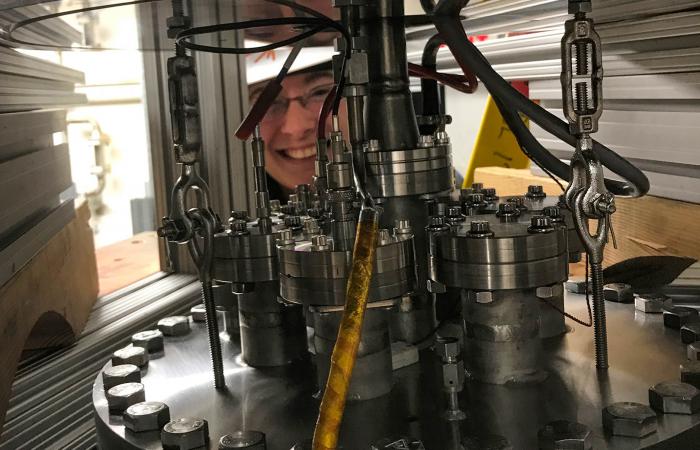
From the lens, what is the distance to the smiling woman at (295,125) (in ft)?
9.11

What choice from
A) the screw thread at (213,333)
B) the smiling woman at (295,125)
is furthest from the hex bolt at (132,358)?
the smiling woman at (295,125)

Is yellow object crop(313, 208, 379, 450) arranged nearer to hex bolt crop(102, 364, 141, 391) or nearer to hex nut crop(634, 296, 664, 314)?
hex bolt crop(102, 364, 141, 391)

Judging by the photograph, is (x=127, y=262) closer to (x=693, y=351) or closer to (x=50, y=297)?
(x=50, y=297)

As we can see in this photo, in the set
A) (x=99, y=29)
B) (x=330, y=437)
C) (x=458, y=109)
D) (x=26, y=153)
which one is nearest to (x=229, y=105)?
(x=26, y=153)

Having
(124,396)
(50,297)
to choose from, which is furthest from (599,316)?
(50,297)

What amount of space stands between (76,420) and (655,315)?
0.89 m

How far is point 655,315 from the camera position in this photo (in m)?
1.21

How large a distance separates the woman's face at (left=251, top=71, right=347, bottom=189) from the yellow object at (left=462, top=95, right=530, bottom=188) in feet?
1.66

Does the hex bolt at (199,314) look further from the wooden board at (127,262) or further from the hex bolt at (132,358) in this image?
the wooden board at (127,262)

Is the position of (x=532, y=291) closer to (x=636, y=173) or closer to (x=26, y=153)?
(x=636, y=173)

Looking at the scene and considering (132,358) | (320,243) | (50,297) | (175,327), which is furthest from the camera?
(50,297)

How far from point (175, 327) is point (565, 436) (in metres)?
0.69

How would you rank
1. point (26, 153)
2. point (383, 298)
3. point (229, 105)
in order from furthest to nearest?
point (229, 105)
point (26, 153)
point (383, 298)

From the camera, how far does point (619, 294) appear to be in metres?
1.28
